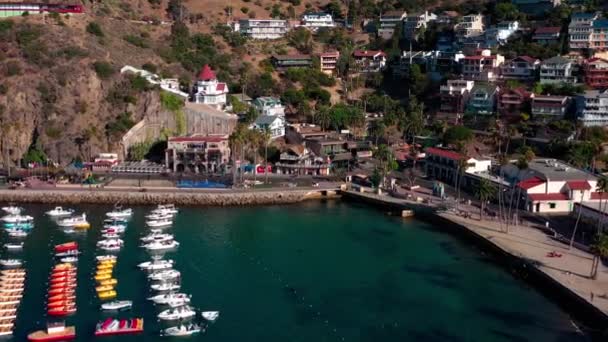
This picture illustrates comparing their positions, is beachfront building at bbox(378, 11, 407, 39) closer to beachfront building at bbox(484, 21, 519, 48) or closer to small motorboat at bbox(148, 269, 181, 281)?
beachfront building at bbox(484, 21, 519, 48)

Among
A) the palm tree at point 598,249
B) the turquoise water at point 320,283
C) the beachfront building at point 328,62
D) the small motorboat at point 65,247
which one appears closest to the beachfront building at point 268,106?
the beachfront building at point 328,62

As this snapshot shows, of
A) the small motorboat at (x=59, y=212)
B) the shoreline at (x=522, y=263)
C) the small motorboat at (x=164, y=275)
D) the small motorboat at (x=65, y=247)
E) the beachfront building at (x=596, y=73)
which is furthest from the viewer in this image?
the beachfront building at (x=596, y=73)

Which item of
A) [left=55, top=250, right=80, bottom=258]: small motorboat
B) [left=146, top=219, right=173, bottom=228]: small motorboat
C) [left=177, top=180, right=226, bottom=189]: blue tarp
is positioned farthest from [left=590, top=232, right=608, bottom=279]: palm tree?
[left=177, top=180, right=226, bottom=189]: blue tarp

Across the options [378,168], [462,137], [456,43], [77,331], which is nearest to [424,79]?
[456,43]

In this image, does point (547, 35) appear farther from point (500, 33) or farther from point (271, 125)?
point (271, 125)

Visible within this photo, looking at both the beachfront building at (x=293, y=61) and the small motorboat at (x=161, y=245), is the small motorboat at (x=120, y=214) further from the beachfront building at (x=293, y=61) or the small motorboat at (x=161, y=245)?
the beachfront building at (x=293, y=61)

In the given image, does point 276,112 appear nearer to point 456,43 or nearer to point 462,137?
point 462,137

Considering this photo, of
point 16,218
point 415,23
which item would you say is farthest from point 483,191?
point 415,23
